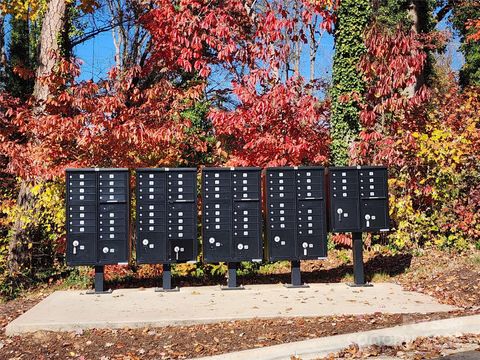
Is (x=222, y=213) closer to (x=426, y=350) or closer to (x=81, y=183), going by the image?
(x=81, y=183)

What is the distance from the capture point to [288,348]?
14.3ft

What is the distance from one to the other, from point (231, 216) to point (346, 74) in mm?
4674

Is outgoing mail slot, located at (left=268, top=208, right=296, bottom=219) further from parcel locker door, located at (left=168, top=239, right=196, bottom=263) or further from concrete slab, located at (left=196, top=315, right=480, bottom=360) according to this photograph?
concrete slab, located at (left=196, top=315, right=480, bottom=360)

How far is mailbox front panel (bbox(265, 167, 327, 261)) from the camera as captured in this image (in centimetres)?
739

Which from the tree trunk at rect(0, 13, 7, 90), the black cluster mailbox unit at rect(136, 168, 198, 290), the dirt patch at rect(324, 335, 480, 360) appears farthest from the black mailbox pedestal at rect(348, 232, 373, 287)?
the tree trunk at rect(0, 13, 7, 90)

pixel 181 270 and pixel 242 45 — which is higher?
pixel 242 45

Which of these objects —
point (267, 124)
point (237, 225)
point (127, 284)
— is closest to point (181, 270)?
point (127, 284)

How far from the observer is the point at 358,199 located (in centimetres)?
748

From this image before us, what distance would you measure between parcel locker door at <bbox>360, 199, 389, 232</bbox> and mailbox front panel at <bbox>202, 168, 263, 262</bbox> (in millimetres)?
1517

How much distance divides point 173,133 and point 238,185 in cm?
147

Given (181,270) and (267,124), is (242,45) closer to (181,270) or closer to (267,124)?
(267,124)

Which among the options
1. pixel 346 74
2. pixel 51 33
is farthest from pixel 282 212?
pixel 51 33

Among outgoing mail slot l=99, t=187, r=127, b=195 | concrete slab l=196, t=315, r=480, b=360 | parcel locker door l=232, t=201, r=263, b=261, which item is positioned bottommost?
concrete slab l=196, t=315, r=480, b=360

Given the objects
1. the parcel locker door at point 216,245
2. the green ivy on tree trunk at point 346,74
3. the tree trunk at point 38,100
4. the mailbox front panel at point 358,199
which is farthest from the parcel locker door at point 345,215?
the tree trunk at point 38,100
